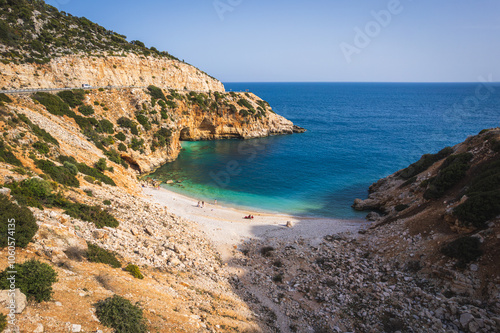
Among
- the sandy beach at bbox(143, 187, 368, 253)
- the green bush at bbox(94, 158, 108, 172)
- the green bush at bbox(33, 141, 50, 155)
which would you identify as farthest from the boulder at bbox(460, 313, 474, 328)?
the green bush at bbox(94, 158, 108, 172)

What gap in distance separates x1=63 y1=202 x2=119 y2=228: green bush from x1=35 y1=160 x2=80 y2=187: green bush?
4.13m

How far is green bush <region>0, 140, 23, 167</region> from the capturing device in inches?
698

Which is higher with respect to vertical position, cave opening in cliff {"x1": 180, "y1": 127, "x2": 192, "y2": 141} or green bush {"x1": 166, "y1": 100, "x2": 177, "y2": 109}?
green bush {"x1": 166, "y1": 100, "x2": 177, "y2": 109}

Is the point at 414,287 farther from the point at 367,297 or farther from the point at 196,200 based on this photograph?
the point at 196,200

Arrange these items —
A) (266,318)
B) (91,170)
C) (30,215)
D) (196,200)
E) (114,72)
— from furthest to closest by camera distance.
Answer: (114,72), (196,200), (91,170), (266,318), (30,215)

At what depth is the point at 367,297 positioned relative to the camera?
1603 centimetres

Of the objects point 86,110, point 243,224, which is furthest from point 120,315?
point 86,110

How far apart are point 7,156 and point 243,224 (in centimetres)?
2034

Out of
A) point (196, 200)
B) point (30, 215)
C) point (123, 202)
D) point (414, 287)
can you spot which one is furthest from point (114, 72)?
point (414, 287)

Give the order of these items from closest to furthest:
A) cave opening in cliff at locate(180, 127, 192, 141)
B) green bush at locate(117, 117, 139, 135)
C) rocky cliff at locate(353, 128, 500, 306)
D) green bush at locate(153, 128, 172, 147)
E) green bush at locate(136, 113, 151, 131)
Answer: rocky cliff at locate(353, 128, 500, 306) → green bush at locate(117, 117, 139, 135) → green bush at locate(136, 113, 151, 131) → green bush at locate(153, 128, 172, 147) → cave opening in cliff at locate(180, 127, 192, 141)

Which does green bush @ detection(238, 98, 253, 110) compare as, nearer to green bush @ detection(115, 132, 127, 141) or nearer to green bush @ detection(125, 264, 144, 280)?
green bush @ detection(115, 132, 127, 141)

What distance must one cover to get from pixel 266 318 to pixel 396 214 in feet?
61.8

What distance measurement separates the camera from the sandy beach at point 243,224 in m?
25.3

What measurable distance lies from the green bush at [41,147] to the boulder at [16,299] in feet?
59.4
